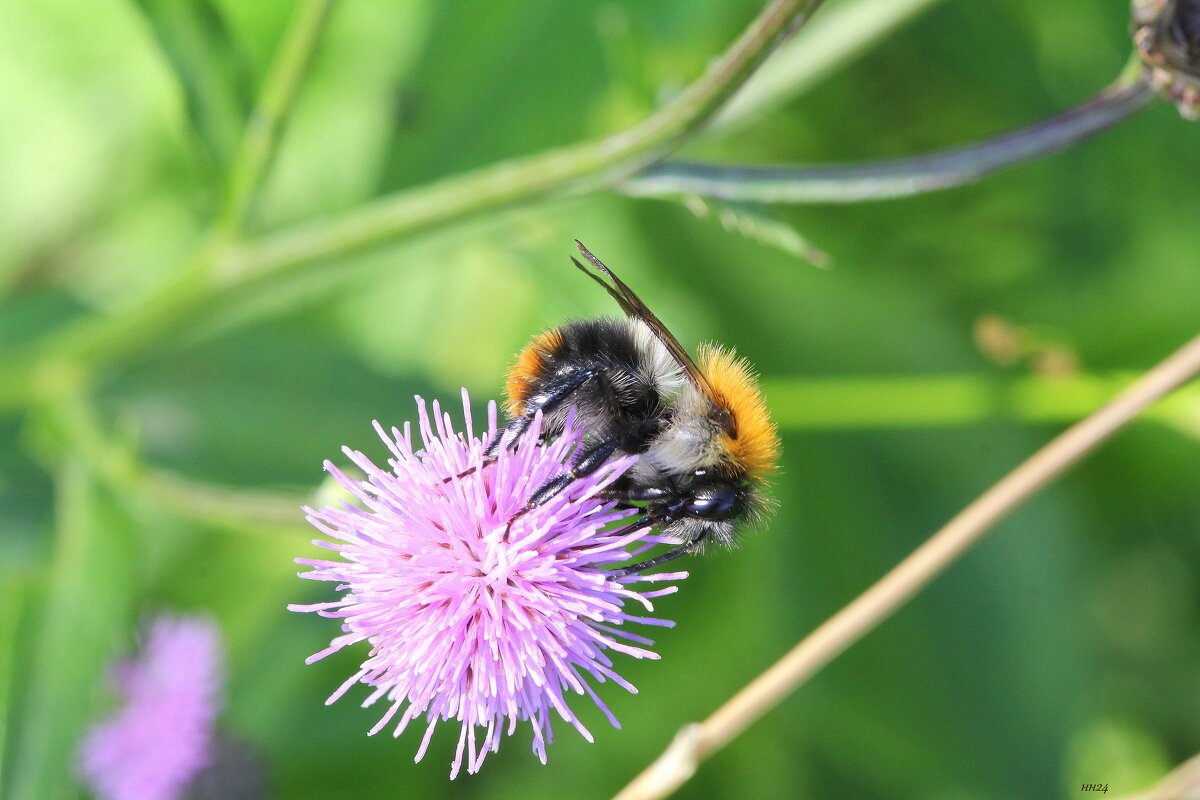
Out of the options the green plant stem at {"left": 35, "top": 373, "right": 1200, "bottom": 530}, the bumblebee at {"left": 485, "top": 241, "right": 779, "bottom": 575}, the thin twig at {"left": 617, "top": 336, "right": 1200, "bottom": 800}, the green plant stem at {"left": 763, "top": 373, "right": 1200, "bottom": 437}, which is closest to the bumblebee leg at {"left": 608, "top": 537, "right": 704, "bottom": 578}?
the bumblebee at {"left": 485, "top": 241, "right": 779, "bottom": 575}

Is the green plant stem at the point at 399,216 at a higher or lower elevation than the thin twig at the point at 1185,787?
higher

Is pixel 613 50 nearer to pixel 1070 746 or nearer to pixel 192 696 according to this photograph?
pixel 192 696

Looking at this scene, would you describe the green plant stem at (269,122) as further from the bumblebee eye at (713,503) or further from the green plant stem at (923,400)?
the green plant stem at (923,400)

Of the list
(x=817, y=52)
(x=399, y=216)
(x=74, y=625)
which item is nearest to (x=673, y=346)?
(x=399, y=216)

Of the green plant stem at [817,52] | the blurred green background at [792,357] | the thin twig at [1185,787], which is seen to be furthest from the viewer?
the blurred green background at [792,357]

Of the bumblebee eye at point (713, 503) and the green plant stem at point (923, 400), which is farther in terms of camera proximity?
the green plant stem at point (923, 400)

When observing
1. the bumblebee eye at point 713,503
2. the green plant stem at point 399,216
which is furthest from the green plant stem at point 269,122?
the bumblebee eye at point 713,503

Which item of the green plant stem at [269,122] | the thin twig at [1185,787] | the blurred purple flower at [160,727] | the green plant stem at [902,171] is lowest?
the thin twig at [1185,787]

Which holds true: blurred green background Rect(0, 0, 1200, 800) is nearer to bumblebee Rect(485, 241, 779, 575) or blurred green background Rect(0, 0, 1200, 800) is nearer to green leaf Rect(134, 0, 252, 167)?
green leaf Rect(134, 0, 252, 167)
